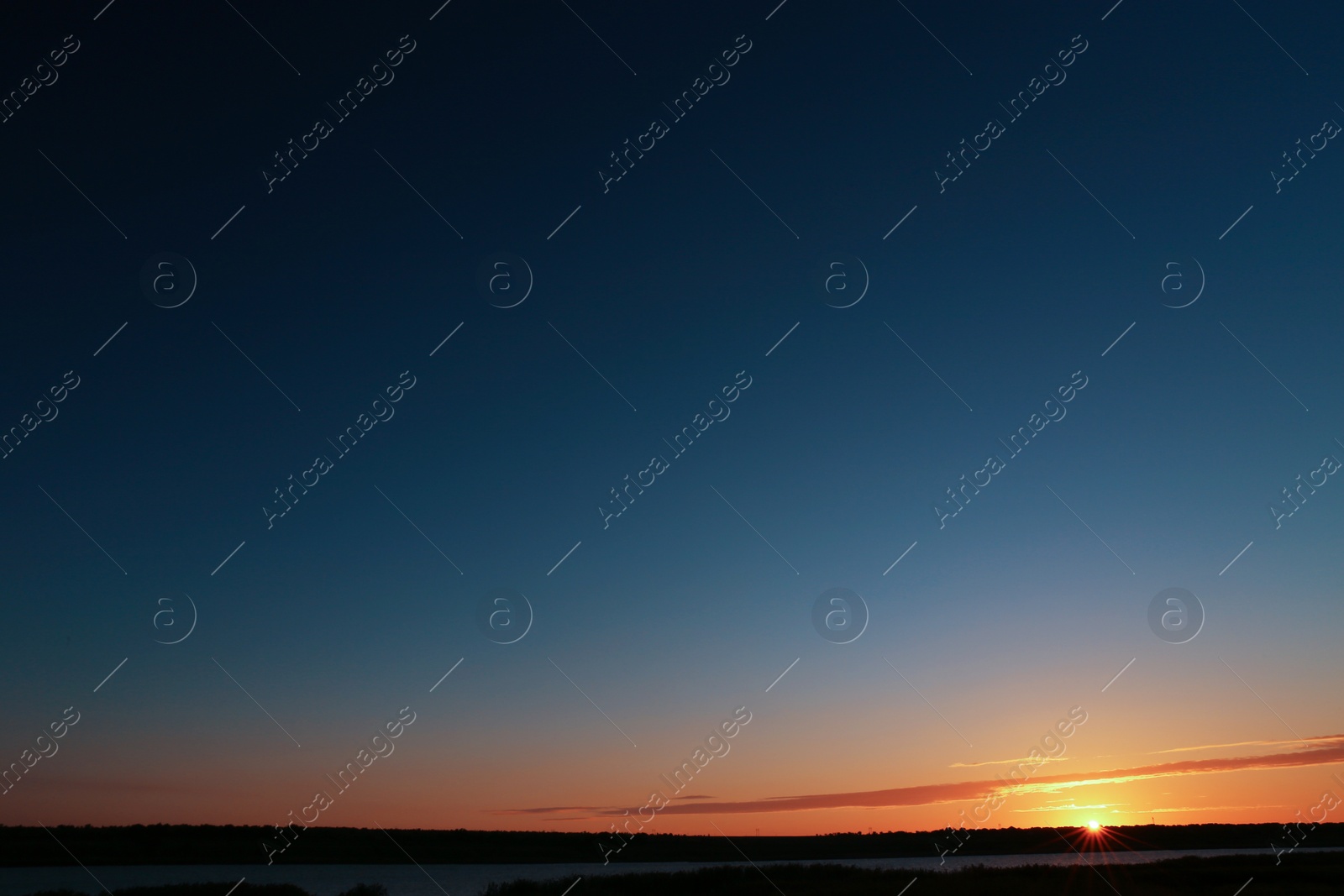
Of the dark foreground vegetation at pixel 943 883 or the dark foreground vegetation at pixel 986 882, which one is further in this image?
the dark foreground vegetation at pixel 943 883

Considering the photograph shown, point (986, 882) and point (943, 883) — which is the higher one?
point (986, 882)

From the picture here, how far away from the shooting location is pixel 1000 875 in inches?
1577

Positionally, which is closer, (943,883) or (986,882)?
(943,883)

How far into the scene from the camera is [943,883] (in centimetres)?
3556

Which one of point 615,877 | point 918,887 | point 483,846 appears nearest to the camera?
point 918,887

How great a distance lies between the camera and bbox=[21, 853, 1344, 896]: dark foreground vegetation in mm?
32906

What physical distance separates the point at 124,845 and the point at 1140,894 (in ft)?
428

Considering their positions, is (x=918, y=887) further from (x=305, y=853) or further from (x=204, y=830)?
(x=204, y=830)

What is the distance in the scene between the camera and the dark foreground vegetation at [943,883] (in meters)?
32.9

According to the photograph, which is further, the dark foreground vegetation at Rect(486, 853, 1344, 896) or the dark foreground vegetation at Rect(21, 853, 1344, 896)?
the dark foreground vegetation at Rect(21, 853, 1344, 896)

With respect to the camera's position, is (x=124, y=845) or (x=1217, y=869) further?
(x=124, y=845)

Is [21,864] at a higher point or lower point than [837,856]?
lower

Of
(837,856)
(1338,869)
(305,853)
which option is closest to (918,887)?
(1338,869)

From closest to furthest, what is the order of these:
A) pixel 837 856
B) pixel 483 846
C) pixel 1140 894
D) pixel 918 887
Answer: pixel 1140 894 < pixel 918 887 < pixel 837 856 < pixel 483 846
